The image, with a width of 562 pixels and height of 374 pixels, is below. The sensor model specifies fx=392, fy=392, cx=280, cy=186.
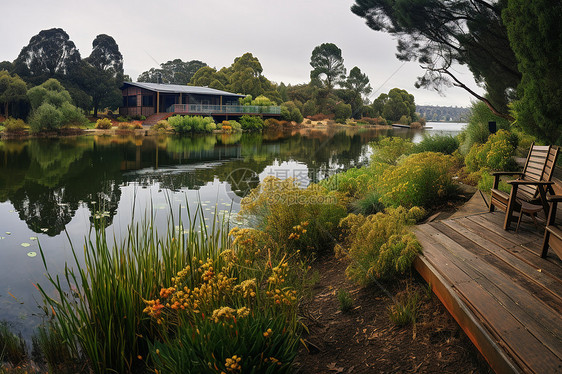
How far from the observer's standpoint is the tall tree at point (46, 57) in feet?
110

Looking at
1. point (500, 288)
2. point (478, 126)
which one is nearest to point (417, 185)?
point (500, 288)

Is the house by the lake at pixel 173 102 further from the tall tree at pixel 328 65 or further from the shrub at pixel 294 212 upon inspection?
the shrub at pixel 294 212

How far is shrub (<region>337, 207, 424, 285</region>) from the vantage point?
3.72 metres

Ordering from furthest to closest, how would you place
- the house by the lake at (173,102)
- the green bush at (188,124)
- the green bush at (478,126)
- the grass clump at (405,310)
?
the house by the lake at (173,102) < the green bush at (188,124) < the green bush at (478,126) < the grass clump at (405,310)

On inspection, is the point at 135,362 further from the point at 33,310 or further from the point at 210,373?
the point at 33,310

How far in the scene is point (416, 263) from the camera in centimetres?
373

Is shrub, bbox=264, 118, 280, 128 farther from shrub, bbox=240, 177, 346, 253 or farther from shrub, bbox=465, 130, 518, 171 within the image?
shrub, bbox=240, 177, 346, 253

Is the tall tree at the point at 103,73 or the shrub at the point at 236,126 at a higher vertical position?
the tall tree at the point at 103,73

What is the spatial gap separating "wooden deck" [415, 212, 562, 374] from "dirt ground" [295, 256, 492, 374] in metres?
0.15

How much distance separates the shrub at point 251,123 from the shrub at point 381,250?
32819mm

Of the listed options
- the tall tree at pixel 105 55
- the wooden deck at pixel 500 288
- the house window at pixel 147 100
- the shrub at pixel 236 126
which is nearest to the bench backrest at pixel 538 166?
the wooden deck at pixel 500 288

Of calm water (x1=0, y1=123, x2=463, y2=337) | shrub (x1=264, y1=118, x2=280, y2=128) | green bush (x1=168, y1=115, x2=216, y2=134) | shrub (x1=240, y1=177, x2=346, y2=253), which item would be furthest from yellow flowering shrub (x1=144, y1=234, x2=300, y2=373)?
shrub (x1=264, y1=118, x2=280, y2=128)

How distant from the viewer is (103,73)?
36.8m

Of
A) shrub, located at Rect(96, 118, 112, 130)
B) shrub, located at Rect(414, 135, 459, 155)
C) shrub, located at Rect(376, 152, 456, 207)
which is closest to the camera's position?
shrub, located at Rect(376, 152, 456, 207)
